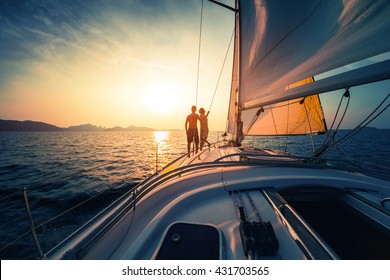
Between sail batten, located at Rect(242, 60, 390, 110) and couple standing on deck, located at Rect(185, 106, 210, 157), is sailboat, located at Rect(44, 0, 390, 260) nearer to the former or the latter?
sail batten, located at Rect(242, 60, 390, 110)

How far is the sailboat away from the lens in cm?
135

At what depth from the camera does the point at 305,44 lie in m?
2.85

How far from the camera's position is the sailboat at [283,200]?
135 cm

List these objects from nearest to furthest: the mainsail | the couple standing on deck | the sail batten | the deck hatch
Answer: the deck hatch → the sail batten → the mainsail → the couple standing on deck

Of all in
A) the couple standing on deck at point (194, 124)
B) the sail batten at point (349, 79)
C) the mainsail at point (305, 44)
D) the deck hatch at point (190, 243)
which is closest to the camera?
the deck hatch at point (190, 243)

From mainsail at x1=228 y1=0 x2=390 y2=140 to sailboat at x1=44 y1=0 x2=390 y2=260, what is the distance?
14mm

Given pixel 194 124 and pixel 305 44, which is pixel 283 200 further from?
pixel 194 124

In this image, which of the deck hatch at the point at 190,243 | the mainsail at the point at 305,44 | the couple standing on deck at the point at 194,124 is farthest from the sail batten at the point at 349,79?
the couple standing on deck at the point at 194,124

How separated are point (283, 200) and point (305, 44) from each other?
269 centimetres

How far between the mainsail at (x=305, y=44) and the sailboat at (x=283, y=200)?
0.01 meters


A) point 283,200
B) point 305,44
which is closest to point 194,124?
point 305,44

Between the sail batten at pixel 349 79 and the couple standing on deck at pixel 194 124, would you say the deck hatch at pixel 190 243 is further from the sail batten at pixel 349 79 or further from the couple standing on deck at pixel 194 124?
the couple standing on deck at pixel 194 124

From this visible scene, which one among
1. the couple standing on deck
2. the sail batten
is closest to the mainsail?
the sail batten
